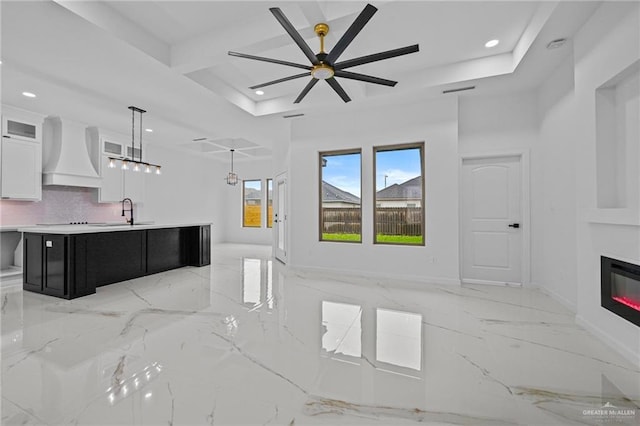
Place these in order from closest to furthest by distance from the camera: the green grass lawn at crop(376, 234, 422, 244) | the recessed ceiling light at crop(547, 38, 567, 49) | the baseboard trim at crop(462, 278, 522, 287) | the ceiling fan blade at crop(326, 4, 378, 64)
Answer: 1. the ceiling fan blade at crop(326, 4, 378, 64)
2. the recessed ceiling light at crop(547, 38, 567, 49)
3. the baseboard trim at crop(462, 278, 522, 287)
4. the green grass lawn at crop(376, 234, 422, 244)

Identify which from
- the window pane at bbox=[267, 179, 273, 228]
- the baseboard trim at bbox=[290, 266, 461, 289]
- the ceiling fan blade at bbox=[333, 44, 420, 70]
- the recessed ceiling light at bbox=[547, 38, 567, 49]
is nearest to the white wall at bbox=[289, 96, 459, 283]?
the baseboard trim at bbox=[290, 266, 461, 289]

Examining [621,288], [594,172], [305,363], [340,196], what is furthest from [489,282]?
[305,363]

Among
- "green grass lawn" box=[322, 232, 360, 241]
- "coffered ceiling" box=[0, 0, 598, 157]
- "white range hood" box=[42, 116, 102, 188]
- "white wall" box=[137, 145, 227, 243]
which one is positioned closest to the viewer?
"coffered ceiling" box=[0, 0, 598, 157]

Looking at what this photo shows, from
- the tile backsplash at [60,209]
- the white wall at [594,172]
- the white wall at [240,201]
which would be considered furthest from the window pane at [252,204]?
the white wall at [594,172]

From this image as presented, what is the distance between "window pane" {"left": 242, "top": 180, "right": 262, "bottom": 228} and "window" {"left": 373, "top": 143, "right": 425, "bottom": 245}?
19.8ft

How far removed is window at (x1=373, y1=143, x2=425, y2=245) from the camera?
16.4 feet

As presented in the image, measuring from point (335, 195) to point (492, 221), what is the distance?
2732 mm

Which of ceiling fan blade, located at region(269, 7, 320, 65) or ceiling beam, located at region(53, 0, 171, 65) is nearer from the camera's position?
ceiling fan blade, located at region(269, 7, 320, 65)

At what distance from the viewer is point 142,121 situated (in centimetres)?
610

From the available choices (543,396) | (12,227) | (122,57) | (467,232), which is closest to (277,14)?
(122,57)

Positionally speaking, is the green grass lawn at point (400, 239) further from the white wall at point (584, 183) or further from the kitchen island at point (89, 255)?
the kitchen island at point (89, 255)

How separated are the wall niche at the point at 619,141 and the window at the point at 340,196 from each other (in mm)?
3354

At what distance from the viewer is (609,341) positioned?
8.16 feet

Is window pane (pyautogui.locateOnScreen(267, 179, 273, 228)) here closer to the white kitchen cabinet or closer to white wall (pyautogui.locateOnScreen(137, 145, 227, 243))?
white wall (pyautogui.locateOnScreen(137, 145, 227, 243))
